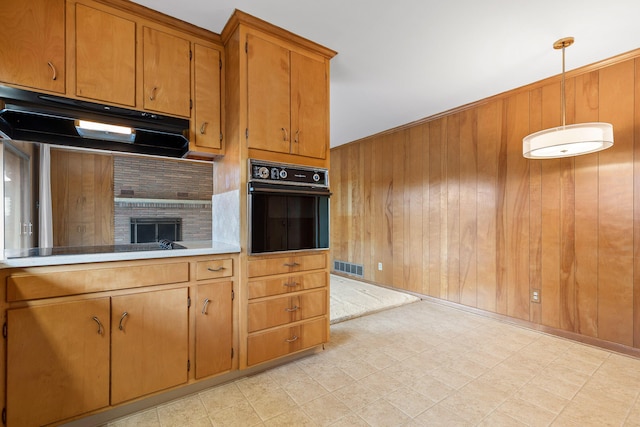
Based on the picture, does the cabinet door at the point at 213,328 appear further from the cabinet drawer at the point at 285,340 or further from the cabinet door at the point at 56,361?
the cabinet door at the point at 56,361

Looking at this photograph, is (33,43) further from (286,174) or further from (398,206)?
(398,206)

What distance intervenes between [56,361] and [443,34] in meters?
3.19

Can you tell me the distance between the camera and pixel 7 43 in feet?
4.91

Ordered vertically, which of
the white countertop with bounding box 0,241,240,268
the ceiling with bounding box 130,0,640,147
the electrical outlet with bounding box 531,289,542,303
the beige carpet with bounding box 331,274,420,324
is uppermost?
the ceiling with bounding box 130,0,640,147

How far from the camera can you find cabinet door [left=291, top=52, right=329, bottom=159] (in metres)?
2.20

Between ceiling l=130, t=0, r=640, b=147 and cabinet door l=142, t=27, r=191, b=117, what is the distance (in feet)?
0.59

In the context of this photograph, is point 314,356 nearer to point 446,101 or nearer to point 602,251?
point 602,251

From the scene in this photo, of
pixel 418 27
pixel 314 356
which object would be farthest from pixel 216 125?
pixel 314 356

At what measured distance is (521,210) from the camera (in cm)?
296

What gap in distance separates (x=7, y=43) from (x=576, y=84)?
426cm

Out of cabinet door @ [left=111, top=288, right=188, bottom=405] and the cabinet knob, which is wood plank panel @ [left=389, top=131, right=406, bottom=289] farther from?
cabinet door @ [left=111, top=288, right=188, bottom=405]

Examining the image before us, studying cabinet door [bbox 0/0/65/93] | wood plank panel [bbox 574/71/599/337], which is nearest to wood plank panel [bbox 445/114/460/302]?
wood plank panel [bbox 574/71/599/337]

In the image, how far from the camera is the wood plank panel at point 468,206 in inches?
132

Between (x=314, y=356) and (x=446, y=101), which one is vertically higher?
(x=446, y=101)
